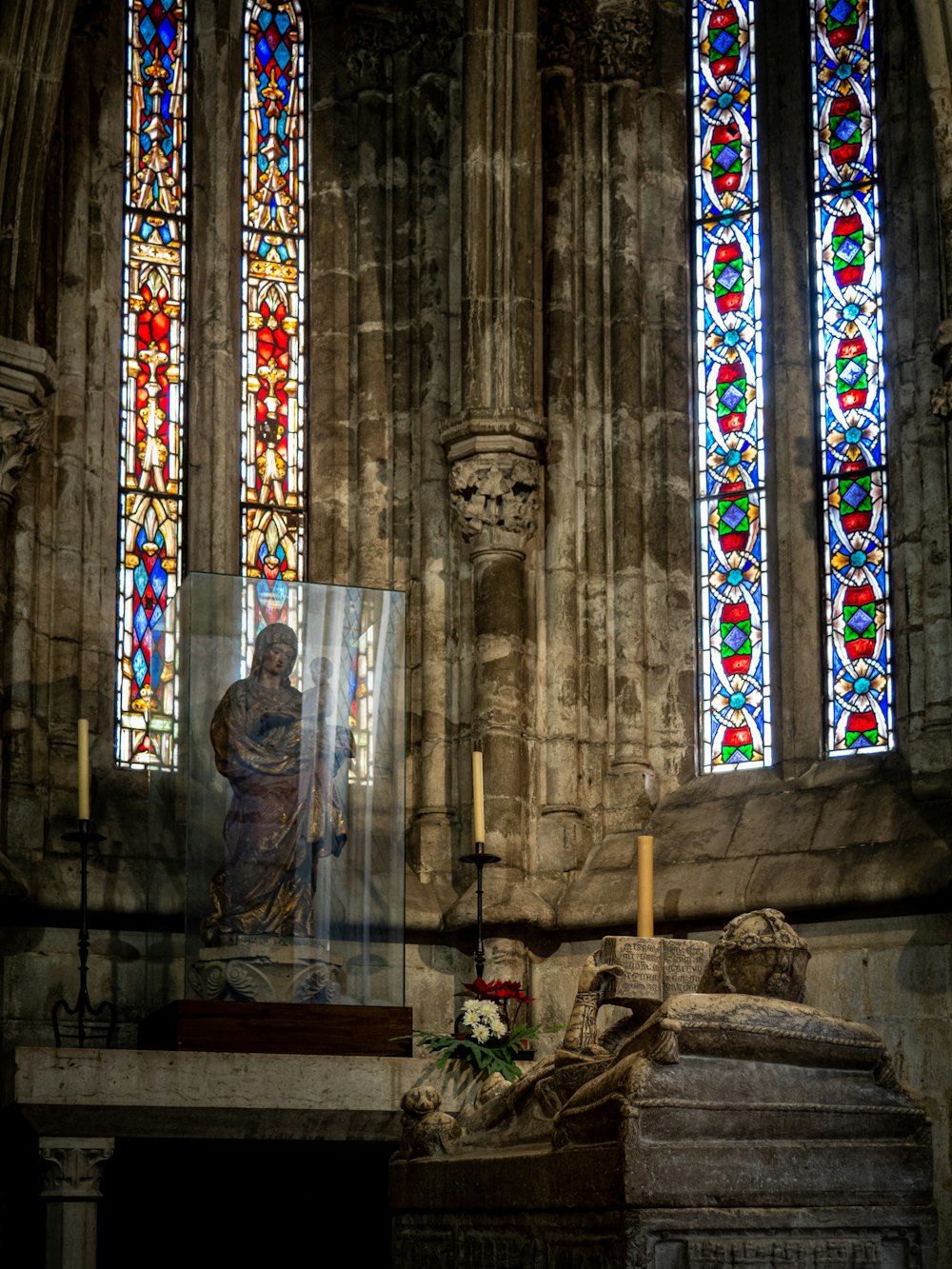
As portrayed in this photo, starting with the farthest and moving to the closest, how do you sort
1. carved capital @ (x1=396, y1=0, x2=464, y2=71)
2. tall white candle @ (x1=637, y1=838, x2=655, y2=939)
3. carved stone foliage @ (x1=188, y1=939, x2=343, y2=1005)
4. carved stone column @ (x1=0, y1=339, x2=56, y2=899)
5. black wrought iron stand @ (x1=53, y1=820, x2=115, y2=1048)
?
carved capital @ (x1=396, y1=0, x2=464, y2=71), carved stone column @ (x1=0, y1=339, x2=56, y2=899), black wrought iron stand @ (x1=53, y1=820, x2=115, y2=1048), carved stone foliage @ (x1=188, y1=939, x2=343, y2=1005), tall white candle @ (x1=637, y1=838, x2=655, y2=939)

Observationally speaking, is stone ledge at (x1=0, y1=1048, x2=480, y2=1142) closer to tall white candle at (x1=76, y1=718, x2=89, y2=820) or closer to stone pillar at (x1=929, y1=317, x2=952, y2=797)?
tall white candle at (x1=76, y1=718, x2=89, y2=820)

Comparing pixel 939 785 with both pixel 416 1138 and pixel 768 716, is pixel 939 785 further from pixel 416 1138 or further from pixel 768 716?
pixel 416 1138

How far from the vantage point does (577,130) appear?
1345 centimetres

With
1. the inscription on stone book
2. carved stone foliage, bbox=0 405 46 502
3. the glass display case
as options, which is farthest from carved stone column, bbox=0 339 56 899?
the inscription on stone book

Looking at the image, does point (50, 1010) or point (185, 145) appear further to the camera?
point (185, 145)

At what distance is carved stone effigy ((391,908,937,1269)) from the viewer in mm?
6559

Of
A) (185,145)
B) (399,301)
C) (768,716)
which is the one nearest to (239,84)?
(185,145)

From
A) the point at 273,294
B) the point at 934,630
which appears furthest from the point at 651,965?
the point at 273,294

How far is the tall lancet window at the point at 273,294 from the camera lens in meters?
13.3

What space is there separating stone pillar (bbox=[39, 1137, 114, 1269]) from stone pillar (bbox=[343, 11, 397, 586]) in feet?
14.1

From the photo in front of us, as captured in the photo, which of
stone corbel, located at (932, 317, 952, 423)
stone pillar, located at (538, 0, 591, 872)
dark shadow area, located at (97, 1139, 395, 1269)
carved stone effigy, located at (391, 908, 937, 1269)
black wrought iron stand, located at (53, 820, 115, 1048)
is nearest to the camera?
carved stone effigy, located at (391, 908, 937, 1269)

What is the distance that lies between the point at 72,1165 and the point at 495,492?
4.58 m

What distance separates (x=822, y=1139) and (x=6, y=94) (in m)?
7.12

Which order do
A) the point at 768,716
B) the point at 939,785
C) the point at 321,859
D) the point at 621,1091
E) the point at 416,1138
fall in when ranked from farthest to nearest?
the point at 768,716
the point at 939,785
the point at 321,859
the point at 416,1138
the point at 621,1091
